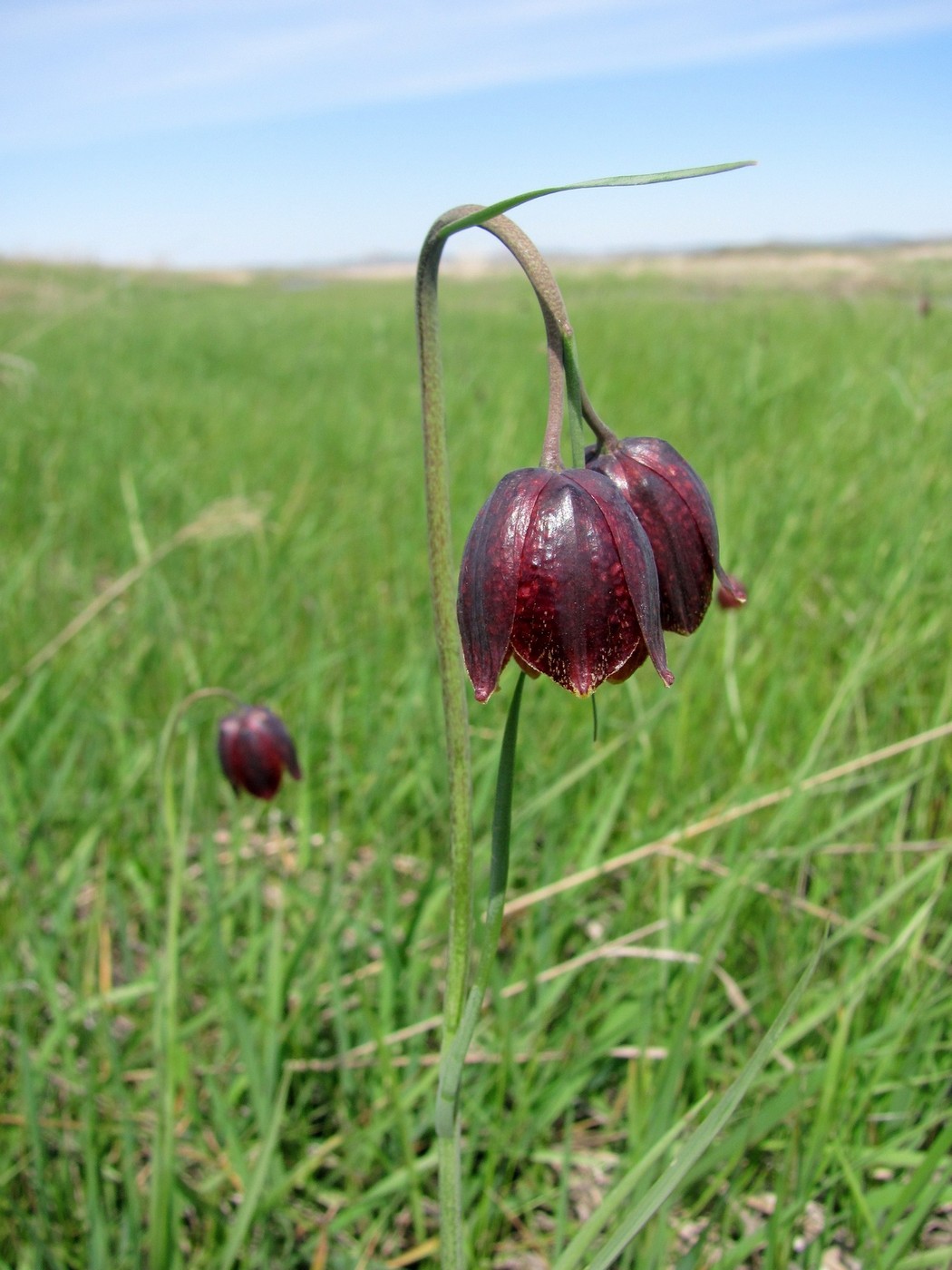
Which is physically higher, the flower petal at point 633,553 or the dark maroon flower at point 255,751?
the flower petal at point 633,553

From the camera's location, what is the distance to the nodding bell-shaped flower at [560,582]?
615 mm

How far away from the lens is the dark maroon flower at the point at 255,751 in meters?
1.35

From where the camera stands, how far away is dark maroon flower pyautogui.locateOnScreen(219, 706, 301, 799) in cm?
135

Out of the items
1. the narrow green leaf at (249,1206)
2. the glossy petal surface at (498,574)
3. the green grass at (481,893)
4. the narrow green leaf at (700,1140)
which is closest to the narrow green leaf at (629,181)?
the glossy petal surface at (498,574)

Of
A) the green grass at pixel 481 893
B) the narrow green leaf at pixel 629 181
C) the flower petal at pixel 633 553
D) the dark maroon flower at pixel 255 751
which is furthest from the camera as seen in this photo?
the dark maroon flower at pixel 255 751

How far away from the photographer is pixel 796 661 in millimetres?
2096

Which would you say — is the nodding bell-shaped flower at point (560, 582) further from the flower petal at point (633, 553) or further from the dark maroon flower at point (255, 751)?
the dark maroon flower at point (255, 751)

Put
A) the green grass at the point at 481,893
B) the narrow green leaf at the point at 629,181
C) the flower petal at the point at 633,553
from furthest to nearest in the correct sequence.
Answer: the green grass at the point at 481,893, the flower petal at the point at 633,553, the narrow green leaf at the point at 629,181

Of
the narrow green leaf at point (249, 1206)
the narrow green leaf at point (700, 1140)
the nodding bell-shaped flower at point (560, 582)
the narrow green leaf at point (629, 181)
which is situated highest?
the narrow green leaf at point (629, 181)

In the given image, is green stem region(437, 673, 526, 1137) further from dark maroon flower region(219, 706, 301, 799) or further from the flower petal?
dark maroon flower region(219, 706, 301, 799)

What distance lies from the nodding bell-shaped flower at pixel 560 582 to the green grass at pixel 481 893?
17.0 inches

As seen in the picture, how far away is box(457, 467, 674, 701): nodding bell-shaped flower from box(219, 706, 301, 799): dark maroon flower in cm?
77

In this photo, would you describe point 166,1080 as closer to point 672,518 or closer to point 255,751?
point 255,751

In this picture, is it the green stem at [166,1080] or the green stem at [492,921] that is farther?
the green stem at [166,1080]
